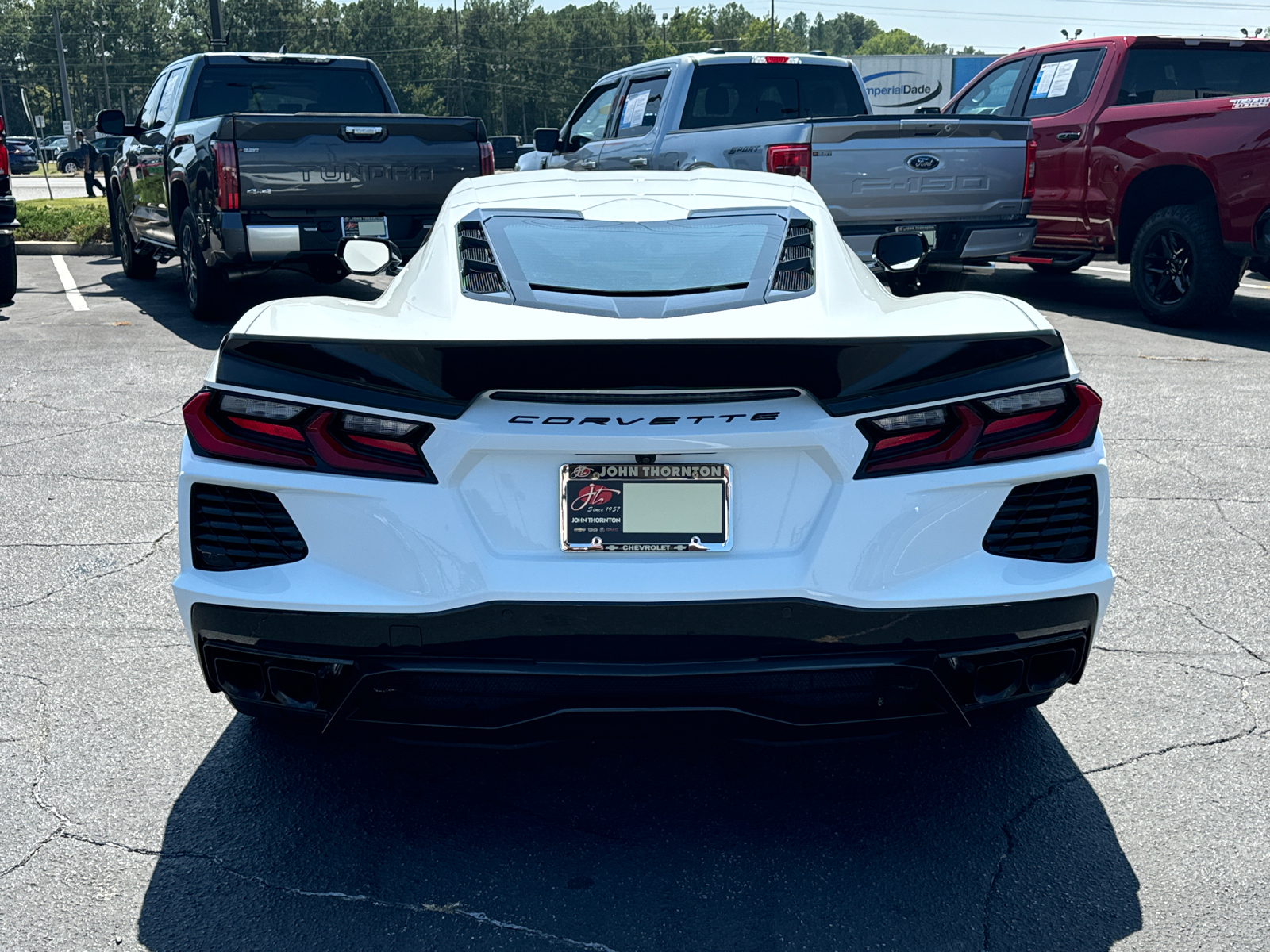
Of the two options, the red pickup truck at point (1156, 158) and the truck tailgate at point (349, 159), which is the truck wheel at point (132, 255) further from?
the red pickup truck at point (1156, 158)

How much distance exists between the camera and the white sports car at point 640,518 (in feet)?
8.17

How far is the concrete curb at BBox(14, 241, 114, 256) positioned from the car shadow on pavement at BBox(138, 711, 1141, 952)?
14.9 metres

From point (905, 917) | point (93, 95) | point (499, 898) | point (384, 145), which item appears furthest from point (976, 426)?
point (93, 95)

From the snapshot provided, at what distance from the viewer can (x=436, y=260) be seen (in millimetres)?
3248

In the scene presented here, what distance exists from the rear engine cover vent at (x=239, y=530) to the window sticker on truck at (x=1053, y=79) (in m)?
10.1

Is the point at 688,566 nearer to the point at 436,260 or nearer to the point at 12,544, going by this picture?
the point at 436,260

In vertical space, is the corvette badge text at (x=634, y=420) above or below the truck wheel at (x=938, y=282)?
above

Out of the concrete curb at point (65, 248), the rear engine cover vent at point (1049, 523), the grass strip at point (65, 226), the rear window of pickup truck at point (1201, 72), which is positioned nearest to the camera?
the rear engine cover vent at point (1049, 523)

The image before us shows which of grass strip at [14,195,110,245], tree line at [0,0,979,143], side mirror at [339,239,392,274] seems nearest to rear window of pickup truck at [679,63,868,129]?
side mirror at [339,239,392,274]

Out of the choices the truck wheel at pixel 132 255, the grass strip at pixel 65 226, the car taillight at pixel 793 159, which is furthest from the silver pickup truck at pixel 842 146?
the grass strip at pixel 65 226

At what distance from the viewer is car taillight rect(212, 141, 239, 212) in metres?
8.88

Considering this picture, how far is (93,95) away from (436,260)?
155386 millimetres

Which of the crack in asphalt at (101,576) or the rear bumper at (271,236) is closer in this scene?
the crack in asphalt at (101,576)

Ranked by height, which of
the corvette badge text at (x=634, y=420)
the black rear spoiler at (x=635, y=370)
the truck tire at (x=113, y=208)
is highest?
the black rear spoiler at (x=635, y=370)
